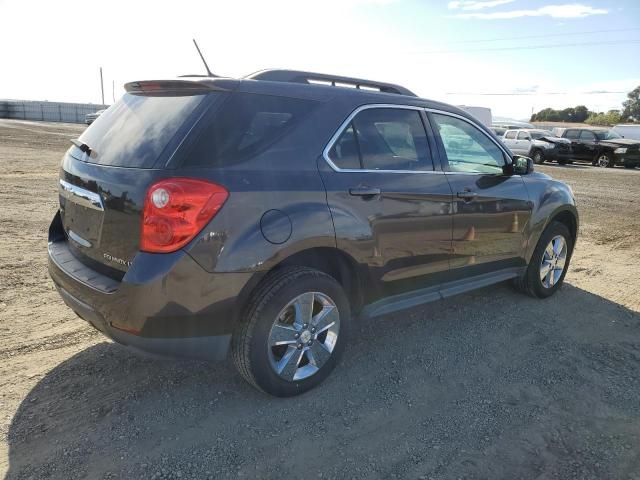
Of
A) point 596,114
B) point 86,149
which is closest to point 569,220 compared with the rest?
point 86,149

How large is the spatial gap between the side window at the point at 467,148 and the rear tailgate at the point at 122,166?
190 centimetres

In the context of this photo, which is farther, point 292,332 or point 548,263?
point 548,263

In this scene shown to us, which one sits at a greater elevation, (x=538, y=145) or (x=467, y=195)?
(x=467, y=195)

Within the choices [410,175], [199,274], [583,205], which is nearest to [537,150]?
[583,205]

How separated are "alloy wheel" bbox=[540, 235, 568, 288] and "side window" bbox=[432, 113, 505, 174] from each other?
112 cm

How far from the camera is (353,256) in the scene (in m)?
3.15

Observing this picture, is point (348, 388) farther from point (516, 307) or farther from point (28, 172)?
point (28, 172)

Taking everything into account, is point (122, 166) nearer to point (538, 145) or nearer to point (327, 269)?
point (327, 269)

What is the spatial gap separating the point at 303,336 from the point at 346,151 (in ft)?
3.82

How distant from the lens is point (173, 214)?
8.09ft

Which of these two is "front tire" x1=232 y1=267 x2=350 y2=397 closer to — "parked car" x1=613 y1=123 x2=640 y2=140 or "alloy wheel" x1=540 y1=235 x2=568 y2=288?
"alloy wheel" x1=540 y1=235 x2=568 y2=288

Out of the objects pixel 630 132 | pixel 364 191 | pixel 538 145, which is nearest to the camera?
pixel 364 191

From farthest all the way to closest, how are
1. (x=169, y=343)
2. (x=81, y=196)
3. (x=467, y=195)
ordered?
(x=467, y=195) → (x=81, y=196) → (x=169, y=343)

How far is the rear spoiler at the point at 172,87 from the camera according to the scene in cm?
276
